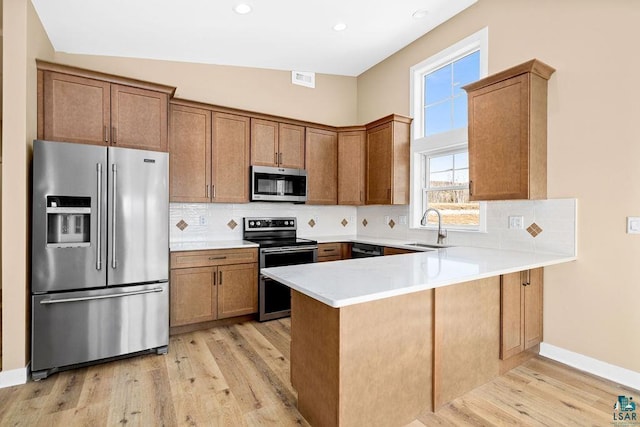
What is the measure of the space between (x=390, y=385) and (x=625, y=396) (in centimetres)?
169

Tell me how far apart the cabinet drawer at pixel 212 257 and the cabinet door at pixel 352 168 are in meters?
1.50

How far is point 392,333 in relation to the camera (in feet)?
5.52

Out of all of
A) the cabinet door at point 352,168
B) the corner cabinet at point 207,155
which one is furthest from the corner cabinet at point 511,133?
the corner cabinet at point 207,155

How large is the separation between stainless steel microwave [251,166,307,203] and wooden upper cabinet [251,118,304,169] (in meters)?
0.10

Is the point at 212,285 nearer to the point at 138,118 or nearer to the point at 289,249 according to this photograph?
the point at 289,249

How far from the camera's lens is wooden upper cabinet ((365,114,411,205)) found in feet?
12.8

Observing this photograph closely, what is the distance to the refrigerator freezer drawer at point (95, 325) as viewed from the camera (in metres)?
2.33

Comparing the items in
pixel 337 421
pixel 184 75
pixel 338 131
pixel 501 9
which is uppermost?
pixel 501 9

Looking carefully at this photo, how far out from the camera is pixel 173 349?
2.85 m

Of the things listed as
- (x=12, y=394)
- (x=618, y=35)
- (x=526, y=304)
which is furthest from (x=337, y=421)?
(x=618, y=35)

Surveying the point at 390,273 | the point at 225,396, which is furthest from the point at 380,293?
the point at 225,396

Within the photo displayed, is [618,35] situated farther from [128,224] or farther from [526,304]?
[128,224]

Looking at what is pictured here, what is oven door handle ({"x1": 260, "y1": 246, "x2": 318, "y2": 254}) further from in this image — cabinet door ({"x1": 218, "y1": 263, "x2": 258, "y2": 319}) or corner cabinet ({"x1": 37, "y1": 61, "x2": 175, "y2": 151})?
corner cabinet ({"x1": 37, "y1": 61, "x2": 175, "y2": 151})

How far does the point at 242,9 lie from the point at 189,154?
4.92ft
